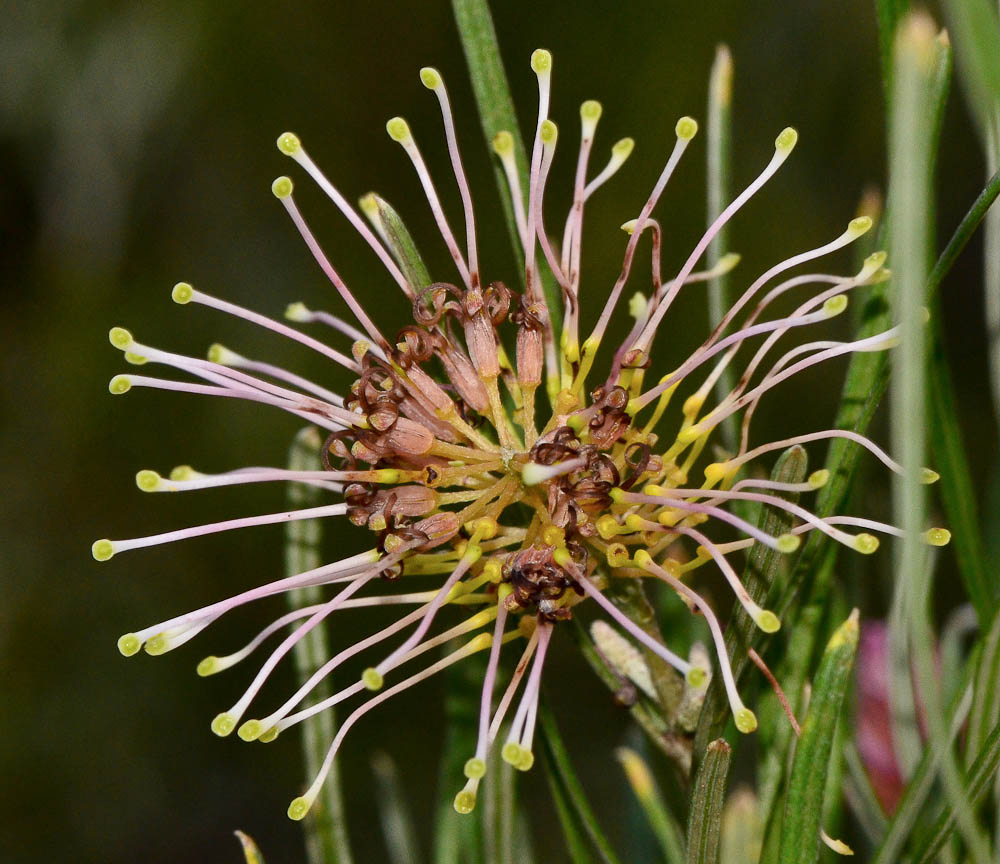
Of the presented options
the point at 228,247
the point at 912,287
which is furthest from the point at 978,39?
the point at 228,247

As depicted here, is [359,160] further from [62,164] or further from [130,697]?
[130,697]

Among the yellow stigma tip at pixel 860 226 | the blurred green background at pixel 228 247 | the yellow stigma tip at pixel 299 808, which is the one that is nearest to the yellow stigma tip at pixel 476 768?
the yellow stigma tip at pixel 299 808

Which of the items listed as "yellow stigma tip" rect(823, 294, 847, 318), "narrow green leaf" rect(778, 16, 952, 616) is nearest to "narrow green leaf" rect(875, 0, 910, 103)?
"narrow green leaf" rect(778, 16, 952, 616)

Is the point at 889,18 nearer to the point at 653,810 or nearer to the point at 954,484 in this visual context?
the point at 954,484

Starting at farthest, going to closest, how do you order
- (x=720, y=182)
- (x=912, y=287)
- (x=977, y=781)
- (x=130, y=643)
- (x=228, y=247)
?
(x=228, y=247), (x=720, y=182), (x=130, y=643), (x=977, y=781), (x=912, y=287)

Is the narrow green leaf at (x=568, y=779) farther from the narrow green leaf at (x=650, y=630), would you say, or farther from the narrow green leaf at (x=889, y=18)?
the narrow green leaf at (x=889, y=18)

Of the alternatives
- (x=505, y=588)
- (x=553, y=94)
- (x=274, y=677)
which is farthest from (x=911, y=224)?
(x=274, y=677)
